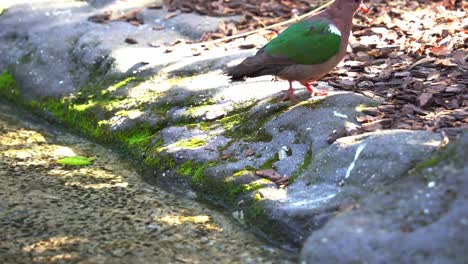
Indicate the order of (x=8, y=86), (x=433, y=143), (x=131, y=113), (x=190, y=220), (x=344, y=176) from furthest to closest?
(x=8, y=86) → (x=131, y=113) → (x=190, y=220) → (x=344, y=176) → (x=433, y=143)

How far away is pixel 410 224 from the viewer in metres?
3.28

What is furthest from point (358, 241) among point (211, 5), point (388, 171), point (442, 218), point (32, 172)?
point (211, 5)

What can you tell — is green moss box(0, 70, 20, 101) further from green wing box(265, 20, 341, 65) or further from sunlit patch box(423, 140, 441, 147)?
sunlit patch box(423, 140, 441, 147)

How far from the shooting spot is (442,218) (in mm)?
3205

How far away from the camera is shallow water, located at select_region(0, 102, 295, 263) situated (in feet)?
13.2

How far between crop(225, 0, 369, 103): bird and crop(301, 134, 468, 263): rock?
61.1 inches

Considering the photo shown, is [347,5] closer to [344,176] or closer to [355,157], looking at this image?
[355,157]

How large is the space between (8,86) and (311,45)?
3738mm

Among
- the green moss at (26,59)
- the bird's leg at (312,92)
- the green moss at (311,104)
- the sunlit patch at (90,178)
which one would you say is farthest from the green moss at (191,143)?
the green moss at (26,59)

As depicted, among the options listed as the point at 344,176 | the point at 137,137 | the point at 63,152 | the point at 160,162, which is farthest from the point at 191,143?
the point at 344,176

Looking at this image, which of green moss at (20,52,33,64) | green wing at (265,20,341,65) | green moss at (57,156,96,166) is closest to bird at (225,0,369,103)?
green wing at (265,20,341,65)

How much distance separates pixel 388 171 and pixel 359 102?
105 centimetres

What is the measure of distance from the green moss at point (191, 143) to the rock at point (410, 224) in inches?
73.3

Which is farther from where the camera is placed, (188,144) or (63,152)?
(63,152)
